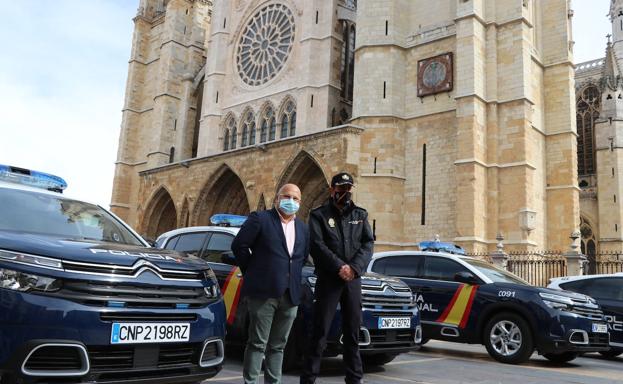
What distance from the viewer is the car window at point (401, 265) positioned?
25.4 ft

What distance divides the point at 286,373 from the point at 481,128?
14.2 meters

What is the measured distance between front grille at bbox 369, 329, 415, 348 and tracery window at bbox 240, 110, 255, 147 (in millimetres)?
20903

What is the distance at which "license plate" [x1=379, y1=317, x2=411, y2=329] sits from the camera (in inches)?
204

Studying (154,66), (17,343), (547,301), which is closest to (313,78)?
(154,66)

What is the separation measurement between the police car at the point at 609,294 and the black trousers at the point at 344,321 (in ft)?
18.1

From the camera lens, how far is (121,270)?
305 cm

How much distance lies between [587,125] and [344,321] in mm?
30896

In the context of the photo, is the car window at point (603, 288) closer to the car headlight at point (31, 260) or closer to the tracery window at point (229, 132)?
the car headlight at point (31, 260)

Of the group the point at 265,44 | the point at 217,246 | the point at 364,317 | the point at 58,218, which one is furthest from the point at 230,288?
the point at 265,44

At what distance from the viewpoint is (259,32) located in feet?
87.2

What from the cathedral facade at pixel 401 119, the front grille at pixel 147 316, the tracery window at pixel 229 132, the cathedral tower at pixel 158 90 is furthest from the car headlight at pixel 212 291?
the cathedral tower at pixel 158 90

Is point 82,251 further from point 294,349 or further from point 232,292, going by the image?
point 232,292

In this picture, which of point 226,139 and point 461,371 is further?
point 226,139

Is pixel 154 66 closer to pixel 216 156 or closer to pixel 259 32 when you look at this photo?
pixel 259 32
